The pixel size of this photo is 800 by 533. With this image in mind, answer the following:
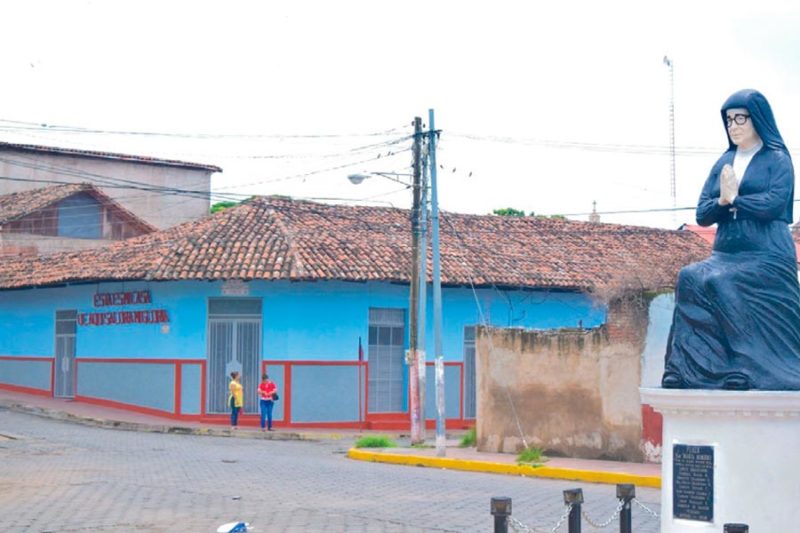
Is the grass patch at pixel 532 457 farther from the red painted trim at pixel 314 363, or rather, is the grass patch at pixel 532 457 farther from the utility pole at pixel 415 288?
the red painted trim at pixel 314 363

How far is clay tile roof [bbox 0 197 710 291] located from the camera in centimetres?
2784

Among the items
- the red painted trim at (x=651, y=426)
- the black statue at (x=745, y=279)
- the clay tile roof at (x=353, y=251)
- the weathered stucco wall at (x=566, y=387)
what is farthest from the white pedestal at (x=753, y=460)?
the clay tile roof at (x=353, y=251)

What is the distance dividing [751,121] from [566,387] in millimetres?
11354

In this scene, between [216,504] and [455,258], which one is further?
[455,258]

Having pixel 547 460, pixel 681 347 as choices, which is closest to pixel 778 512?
pixel 681 347

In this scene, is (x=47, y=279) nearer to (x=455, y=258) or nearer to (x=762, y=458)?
(x=455, y=258)

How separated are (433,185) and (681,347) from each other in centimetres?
1385

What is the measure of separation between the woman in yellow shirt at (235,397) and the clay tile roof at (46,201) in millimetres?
13642

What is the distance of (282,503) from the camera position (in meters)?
14.5

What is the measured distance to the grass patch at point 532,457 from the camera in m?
19.3

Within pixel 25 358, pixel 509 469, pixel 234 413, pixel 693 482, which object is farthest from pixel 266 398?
pixel 693 482

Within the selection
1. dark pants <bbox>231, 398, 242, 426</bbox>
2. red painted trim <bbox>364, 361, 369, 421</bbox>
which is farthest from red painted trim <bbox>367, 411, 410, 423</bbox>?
dark pants <bbox>231, 398, 242, 426</bbox>

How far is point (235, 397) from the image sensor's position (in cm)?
2698

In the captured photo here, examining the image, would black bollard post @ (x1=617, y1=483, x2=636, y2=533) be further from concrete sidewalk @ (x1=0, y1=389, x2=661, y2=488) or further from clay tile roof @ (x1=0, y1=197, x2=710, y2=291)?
clay tile roof @ (x1=0, y1=197, x2=710, y2=291)
